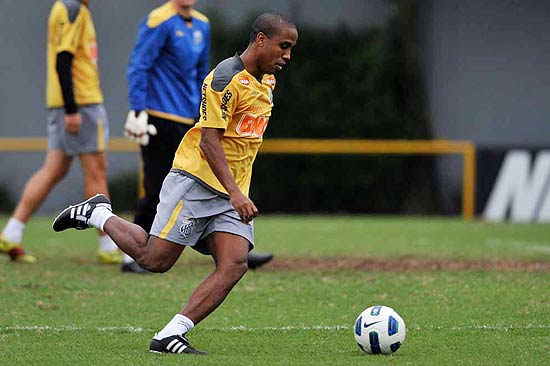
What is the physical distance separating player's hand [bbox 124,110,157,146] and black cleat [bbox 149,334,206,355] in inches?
145

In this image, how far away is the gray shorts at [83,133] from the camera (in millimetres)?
10422

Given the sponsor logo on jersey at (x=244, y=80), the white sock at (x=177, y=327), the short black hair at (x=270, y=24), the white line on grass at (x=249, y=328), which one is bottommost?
the white line on grass at (x=249, y=328)

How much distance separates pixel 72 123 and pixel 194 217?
3924 millimetres

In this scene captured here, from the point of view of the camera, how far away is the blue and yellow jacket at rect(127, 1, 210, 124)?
9805 millimetres

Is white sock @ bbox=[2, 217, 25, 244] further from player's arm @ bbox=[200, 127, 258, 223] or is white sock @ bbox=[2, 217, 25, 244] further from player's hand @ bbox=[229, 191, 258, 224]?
player's hand @ bbox=[229, 191, 258, 224]

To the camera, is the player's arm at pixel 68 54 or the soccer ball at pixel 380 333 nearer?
the soccer ball at pixel 380 333

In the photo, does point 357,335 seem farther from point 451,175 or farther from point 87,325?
point 451,175

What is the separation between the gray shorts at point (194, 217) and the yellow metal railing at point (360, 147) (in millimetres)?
13228

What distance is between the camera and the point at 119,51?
21797 millimetres

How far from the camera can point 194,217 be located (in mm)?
6543

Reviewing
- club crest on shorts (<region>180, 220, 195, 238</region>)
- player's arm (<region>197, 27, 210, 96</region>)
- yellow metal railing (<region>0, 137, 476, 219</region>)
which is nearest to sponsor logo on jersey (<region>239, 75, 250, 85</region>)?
club crest on shorts (<region>180, 220, 195, 238</region>)

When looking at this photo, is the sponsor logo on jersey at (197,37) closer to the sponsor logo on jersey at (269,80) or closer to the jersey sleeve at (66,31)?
the jersey sleeve at (66,31)

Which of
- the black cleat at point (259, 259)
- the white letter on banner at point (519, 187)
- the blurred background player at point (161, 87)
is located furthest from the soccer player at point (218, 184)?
A: the white letter on banner at point (519, 187)

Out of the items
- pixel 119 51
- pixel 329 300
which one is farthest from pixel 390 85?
pixel 329 300
